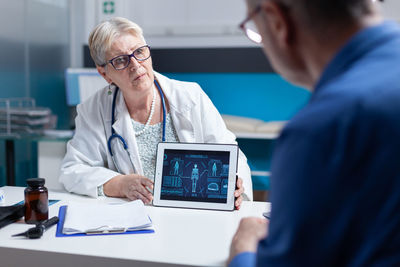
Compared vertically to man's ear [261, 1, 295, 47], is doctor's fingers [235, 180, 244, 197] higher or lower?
lower

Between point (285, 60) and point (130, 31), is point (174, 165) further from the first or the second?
point (285, 60)

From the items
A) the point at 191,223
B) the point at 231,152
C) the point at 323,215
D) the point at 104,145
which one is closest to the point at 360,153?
the point at 323,215

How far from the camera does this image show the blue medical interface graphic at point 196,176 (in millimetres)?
1390

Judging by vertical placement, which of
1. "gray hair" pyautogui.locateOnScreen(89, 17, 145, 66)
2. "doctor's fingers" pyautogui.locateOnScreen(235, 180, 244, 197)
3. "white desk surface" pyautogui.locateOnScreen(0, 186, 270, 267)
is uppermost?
"gray hair" pyautogui.locateOnScreen(89, 17, 145, 66)

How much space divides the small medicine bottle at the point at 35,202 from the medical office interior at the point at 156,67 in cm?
170

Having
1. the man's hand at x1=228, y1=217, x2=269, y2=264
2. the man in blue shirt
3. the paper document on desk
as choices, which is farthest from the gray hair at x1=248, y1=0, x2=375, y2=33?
the paper document on desk

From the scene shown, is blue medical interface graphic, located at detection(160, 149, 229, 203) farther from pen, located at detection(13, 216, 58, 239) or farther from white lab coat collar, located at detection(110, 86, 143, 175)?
pen, located at detection(13, 216, 58, 239)

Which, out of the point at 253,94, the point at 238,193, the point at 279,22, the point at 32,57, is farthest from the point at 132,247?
the point at 32,57

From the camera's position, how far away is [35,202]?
1.22 metres

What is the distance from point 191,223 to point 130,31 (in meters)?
0.82

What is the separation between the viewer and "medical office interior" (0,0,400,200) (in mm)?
3025

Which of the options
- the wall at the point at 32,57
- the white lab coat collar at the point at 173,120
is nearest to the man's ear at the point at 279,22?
the white lab coat collar at the point at 173,120

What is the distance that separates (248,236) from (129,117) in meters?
0.95

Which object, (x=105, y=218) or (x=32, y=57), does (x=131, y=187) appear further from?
(x=32, y=57)
